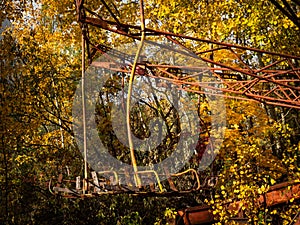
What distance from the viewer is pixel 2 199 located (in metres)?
8.54

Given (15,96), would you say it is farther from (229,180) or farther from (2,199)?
(229,180)

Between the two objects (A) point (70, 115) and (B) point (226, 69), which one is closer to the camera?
(B) point (226, 69)

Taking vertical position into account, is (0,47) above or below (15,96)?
above

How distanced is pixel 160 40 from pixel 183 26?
151cm

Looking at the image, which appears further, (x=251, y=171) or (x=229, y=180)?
(x=229, y=180)

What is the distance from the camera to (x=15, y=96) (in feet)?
27.8

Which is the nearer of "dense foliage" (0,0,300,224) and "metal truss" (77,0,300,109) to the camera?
"metal truss" (77,0,300,109)

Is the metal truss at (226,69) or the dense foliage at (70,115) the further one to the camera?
the dense foliage at (70,115)

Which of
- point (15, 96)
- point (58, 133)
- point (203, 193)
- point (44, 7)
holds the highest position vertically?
point (44, 7)

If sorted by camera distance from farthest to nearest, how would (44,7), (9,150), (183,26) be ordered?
(44,7), (9,150), (183,26)

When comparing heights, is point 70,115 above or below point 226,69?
above

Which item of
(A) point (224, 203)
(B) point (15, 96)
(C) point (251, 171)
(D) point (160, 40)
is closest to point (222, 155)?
(C) point (251, 171)

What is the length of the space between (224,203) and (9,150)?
476cm

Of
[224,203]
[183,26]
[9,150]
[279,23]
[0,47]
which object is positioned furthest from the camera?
[9,150]
